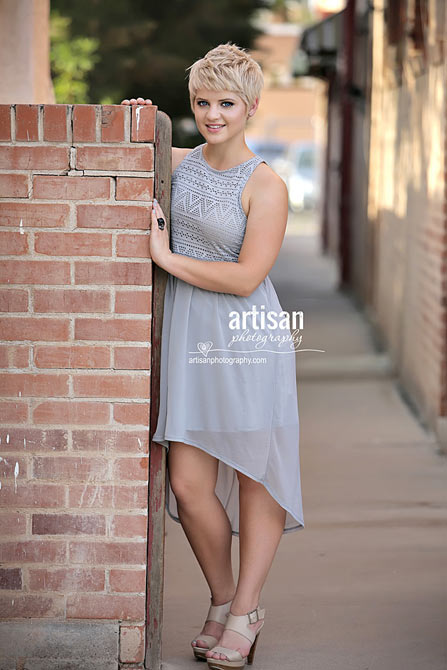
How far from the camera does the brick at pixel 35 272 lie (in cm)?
322

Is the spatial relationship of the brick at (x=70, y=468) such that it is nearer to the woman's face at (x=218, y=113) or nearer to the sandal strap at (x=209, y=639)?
the sandal strap at (x=209, y=639)

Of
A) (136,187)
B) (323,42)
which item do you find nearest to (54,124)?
(136,187)

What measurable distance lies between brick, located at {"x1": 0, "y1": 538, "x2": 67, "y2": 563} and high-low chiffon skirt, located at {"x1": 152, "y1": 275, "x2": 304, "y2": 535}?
43cm

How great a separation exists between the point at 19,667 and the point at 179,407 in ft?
2.95

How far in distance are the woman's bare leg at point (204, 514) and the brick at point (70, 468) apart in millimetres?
228

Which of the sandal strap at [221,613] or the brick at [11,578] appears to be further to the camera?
the sandal strap at [221,613]

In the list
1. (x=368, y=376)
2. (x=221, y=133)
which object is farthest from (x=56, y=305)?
(x=368, y=376)

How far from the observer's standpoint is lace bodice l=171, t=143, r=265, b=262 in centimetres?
326

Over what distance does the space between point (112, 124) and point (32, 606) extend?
1.40 metres

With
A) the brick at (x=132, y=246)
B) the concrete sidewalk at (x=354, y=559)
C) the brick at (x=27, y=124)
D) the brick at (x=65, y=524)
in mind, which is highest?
the brick at (x=27, y=124)

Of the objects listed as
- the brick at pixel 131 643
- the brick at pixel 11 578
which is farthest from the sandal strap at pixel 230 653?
the brick at pixel 11 578

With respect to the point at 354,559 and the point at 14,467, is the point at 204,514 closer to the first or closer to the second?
the point at 14,467

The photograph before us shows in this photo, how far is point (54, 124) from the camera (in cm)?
316

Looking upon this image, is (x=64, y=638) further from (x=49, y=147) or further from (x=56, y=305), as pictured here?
(x=49, y=147)
